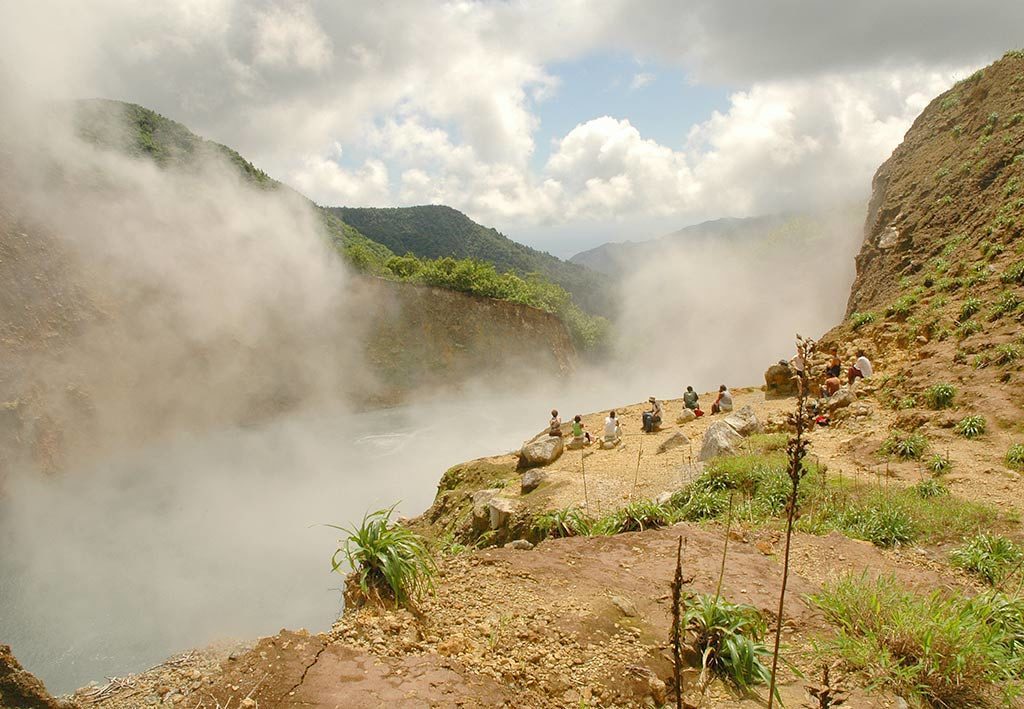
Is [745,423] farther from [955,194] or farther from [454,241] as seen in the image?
[454,241]

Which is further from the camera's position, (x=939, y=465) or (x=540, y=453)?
(x=540, y=453)

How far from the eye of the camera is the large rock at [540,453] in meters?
13.8

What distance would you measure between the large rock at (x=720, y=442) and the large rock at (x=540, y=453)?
396cm

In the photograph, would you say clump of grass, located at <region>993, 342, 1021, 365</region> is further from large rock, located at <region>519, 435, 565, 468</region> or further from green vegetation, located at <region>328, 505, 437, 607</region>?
green vegetation, located at <region>328, 505, 437, 607</region>

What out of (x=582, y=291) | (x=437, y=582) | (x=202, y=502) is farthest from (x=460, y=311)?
(x=582, y=291)

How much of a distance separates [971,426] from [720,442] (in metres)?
4.21

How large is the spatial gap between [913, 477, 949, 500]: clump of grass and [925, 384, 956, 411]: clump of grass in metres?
3.75

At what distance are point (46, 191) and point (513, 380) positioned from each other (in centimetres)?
2963

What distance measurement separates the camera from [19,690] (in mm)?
2830

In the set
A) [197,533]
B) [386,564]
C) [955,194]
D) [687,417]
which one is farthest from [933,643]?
[955,194]

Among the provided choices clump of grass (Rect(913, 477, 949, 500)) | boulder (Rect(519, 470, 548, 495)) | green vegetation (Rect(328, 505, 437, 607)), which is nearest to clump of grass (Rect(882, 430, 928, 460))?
clump of grass (Rect(913, 477, 949, 500))

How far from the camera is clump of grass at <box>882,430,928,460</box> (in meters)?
9.24

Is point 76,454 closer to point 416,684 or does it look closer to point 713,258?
point 416,684

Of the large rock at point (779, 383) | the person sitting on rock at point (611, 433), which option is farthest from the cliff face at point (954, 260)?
the person sitting on rock at point (611, 433)
